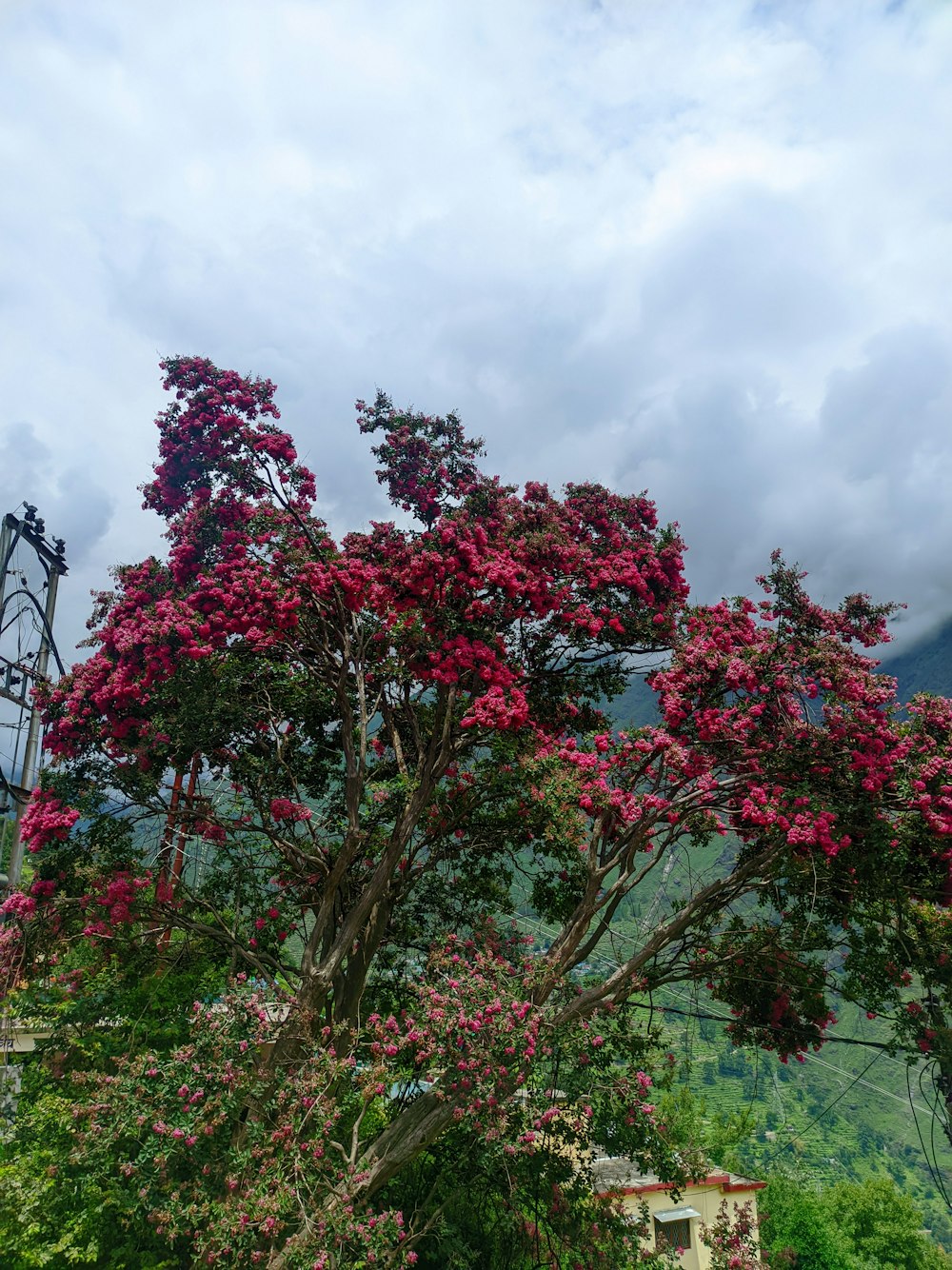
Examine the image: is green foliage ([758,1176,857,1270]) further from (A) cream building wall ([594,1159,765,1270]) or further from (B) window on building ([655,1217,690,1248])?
(B) window on building ([655,1217,690,1248])

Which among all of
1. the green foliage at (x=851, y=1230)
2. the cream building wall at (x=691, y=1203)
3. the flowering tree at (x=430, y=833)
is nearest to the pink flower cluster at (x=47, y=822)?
the flowering tree at (x=430, y=833)

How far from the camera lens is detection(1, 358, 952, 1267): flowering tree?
28.3ft

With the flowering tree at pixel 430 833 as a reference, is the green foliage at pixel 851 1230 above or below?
below

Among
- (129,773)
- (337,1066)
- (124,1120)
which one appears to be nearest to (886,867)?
(337,1066)

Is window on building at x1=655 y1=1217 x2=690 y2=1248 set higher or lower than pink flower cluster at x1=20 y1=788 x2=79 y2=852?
lower

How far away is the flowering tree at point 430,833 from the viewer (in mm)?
8641

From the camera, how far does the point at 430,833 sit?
12352mm

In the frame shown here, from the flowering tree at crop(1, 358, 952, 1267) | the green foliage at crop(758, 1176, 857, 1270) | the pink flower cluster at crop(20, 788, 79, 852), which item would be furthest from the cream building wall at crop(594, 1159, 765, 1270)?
the pink flower cluster at crop(20, 788, 79, 852)

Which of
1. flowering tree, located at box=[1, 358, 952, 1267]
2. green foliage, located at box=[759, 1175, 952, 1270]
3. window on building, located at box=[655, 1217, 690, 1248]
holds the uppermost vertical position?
flowering tree, located at box=[1, 358, 952, 1267]

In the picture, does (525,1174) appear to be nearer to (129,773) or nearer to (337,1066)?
(337,1066)

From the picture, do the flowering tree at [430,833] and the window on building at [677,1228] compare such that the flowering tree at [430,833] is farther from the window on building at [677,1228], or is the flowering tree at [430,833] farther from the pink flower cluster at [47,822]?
the window on building at [677,1228]

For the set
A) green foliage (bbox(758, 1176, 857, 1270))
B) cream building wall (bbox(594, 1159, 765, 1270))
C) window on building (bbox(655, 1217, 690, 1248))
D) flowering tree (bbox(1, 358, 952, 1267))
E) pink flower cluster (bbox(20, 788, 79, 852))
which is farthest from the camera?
green foliage (bbox(758, 1176, 857, 1270))

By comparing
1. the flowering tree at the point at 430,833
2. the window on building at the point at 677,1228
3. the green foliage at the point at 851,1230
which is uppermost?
the flowering tree at the point at 430,833

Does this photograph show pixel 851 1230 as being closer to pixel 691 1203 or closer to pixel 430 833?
pixel 691 1203
